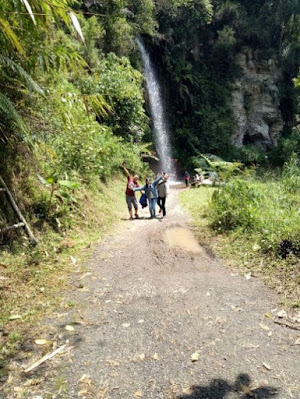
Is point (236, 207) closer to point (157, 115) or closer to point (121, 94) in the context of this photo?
point (121, 94)

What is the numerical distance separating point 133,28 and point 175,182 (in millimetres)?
10772

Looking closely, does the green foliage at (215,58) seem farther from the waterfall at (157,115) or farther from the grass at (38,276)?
the grass at (38,276)

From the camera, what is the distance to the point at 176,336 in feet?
11.3

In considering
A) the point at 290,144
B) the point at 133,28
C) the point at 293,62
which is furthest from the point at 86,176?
the point at 293,62

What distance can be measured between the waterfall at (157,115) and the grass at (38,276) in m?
15.9

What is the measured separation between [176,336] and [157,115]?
2156cm

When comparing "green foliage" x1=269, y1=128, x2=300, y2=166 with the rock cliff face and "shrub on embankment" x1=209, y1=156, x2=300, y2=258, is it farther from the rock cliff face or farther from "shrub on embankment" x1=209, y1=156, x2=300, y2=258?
"shrub on embankment" x1=209, y1=156, x2=300, y2=258

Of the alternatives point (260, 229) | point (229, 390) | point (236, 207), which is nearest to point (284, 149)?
point (236, 207)

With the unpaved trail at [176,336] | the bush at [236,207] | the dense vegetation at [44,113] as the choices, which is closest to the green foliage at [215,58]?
the dense vegetation at [44,113]

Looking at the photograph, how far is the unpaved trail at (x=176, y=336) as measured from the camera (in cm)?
274

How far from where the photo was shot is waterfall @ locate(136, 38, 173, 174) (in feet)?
74.1

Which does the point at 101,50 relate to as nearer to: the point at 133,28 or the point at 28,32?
the point at 133,28

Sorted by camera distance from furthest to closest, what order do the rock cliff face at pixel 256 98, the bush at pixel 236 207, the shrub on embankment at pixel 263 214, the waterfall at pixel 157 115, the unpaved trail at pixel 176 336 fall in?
1. the rock cliff face at pixel 256 98
2. the waterfall at pixel 157 115
3. the bush at pixel 236 207
4. the shrub on embankment at pixel 263 214
5. the unpaved trail at pixel 176 336

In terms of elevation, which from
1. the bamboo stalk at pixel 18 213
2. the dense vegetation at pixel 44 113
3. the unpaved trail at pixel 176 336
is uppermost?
the dense vegetation at pixel 44 113
